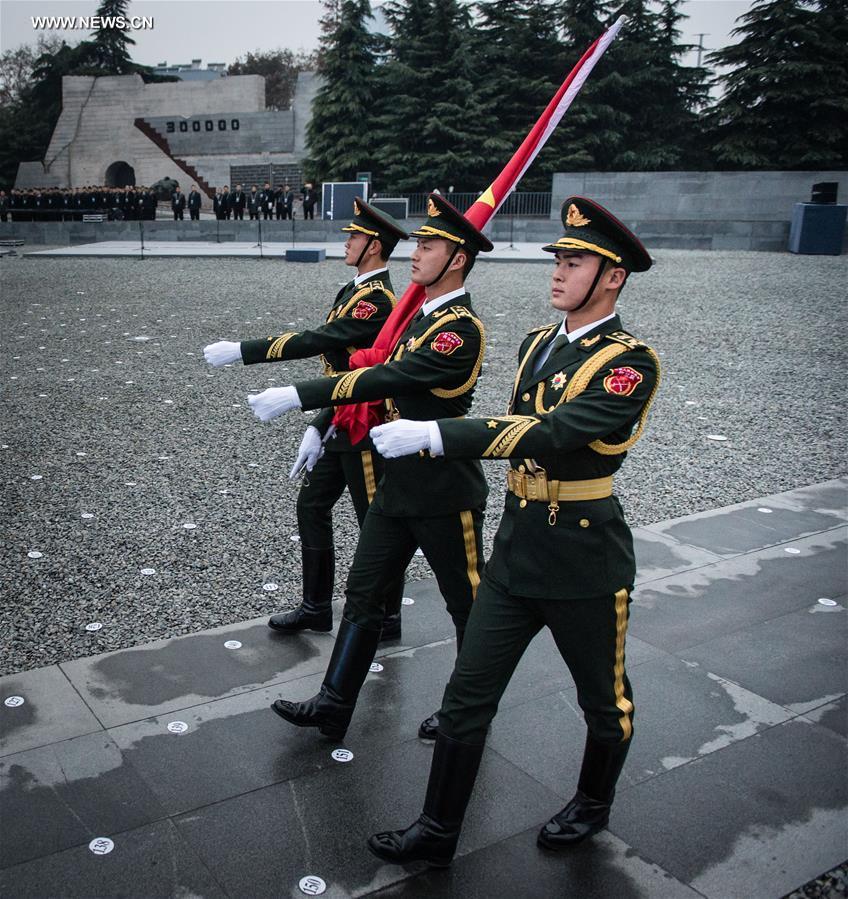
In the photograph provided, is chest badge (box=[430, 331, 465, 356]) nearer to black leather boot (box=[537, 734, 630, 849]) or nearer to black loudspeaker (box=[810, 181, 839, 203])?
black leather boot (box=[537, 734, 630, 849])

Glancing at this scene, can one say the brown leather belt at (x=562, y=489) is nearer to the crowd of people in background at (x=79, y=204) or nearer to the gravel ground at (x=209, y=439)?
the gravel ground at (x=209, y=439)

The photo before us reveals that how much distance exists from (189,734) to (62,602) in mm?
1469

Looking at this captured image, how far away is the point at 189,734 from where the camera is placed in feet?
11.8

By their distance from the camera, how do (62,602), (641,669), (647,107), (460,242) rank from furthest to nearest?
(647,107), (62,602), (641,669), (460,242)

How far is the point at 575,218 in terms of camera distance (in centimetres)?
285

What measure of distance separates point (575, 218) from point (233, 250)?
24.7 m

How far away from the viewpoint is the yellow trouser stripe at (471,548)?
3.48 m

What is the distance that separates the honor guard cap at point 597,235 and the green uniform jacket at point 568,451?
0.22m

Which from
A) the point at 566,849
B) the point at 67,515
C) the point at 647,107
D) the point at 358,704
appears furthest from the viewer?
the point at 647,107

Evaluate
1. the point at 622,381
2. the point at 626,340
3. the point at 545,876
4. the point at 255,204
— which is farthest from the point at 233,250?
the point at 545,876

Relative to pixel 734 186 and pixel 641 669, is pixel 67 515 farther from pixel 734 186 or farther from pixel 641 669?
pixel 734 186

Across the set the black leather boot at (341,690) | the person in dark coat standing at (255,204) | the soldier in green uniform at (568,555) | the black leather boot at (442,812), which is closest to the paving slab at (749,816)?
the soldier in green uniform at (568,555)

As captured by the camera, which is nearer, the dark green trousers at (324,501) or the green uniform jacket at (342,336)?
the green uniform jacket at (342,336)

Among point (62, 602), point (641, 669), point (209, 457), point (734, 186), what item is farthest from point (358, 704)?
point (734, 186)
